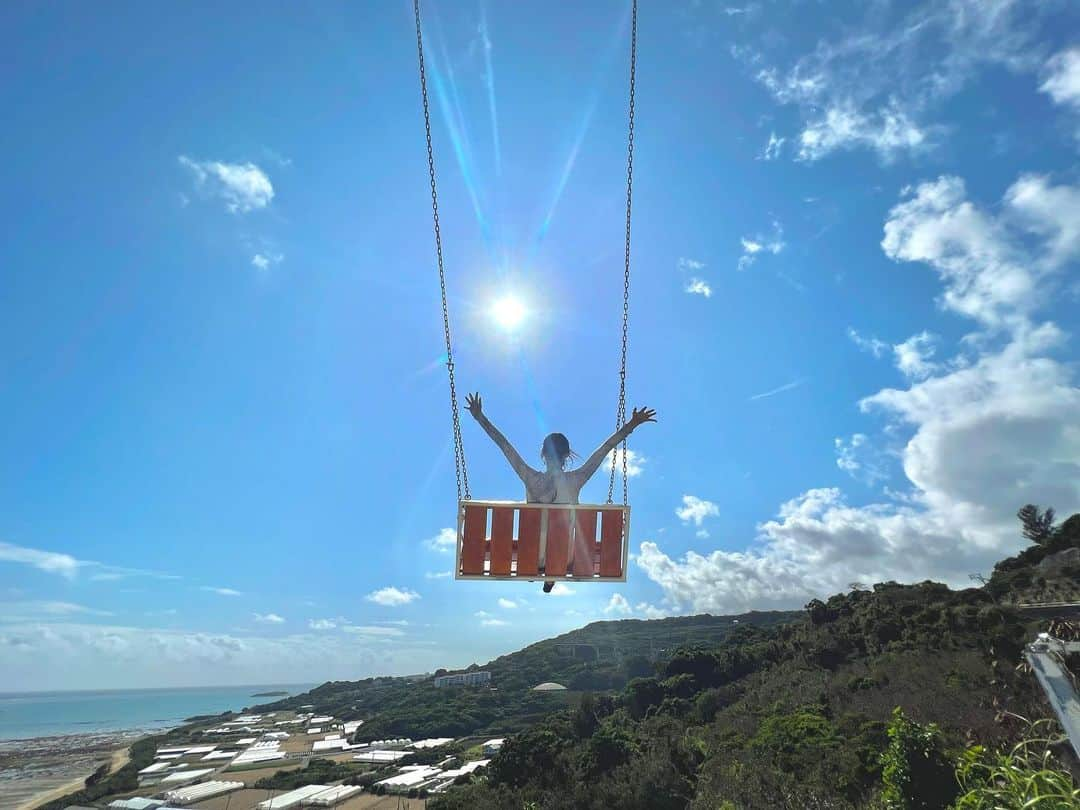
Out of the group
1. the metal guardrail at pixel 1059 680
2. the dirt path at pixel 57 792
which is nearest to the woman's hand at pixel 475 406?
the metal guardrail at pixel 1059 680

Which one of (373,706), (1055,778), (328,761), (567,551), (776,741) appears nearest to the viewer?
(1055,778)

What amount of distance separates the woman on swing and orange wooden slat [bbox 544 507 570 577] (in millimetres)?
159

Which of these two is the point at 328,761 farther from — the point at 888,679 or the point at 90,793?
A: the point at 888,679

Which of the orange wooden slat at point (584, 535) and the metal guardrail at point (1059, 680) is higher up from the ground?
the orange wooden slat at point (584, 535)

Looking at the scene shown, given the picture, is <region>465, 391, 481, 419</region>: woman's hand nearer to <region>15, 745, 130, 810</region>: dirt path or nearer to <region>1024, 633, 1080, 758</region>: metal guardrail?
<region>1024, 633, 1080, 758</region>: metal guardrail

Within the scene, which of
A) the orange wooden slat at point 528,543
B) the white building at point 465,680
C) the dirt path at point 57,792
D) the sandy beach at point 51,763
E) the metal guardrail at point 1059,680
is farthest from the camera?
the white building at point 465,680

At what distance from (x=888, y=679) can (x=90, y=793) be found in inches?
1965

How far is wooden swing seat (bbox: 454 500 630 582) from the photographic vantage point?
5.41m

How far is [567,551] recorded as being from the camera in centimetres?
540

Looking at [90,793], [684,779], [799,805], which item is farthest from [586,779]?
[90,793]

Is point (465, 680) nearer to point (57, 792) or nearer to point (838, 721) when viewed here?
point (57, 792)

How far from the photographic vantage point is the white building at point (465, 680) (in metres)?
83.3

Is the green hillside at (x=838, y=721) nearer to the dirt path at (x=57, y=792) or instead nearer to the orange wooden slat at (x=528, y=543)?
the orange wooden slat at (x=528, y=543)

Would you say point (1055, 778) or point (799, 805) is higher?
point (1055, 778)
